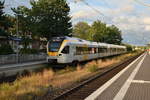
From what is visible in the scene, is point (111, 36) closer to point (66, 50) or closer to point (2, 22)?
point (2, 22)

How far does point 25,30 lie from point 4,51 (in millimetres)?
14865

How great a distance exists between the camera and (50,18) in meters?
40.7

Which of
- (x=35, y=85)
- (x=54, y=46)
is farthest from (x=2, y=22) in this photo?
(x=35, y=85)

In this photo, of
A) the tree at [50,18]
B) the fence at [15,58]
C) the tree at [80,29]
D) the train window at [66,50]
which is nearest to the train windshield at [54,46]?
the train window at [66,50]

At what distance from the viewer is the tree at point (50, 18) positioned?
39.7 m

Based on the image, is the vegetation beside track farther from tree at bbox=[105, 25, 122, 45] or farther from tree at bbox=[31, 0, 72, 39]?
tree at bbox=[105, 25, 122, 45]

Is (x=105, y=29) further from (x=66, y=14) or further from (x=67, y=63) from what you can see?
(x=67, y=63)

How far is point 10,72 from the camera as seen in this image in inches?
718

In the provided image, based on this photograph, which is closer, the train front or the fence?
the train front

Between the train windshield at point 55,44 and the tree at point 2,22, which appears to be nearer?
the train windshield at point 55,44

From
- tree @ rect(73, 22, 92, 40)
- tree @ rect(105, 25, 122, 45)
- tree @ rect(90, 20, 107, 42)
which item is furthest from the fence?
tree @ rect(73, 22, 92, 40)

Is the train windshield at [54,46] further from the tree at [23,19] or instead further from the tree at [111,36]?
the tree at [111,36]

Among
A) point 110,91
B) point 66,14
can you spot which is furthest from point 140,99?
point 66,14

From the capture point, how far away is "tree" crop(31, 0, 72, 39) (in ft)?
130
